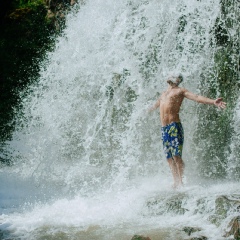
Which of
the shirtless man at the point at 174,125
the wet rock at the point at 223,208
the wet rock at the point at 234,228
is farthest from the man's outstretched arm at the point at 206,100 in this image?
the wet rock at the point at 234,228

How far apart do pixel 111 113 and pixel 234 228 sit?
188 inches

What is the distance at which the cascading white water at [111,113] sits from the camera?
252 inches

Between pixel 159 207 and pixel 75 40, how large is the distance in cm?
662

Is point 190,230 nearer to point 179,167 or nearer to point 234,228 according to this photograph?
point 234,228

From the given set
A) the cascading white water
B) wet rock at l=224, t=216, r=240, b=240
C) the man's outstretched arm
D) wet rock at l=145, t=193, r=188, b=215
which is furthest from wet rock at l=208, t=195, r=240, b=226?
the man's outstretched arm

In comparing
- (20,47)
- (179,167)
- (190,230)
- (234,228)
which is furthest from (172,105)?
(20,47)

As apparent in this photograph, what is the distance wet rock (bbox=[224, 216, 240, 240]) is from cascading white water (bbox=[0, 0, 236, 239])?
1.23 metres

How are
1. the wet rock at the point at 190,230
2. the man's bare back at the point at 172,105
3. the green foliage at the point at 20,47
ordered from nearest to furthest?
1. the wet rock at the point at 190,230
2. the man's bare back at the point at 172,105
3. the green foliage at the point at 20,47

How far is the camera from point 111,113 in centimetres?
830

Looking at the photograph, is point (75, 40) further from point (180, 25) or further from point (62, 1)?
point (62, 1)

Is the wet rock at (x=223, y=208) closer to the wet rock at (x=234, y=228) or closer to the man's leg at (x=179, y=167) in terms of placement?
the wet rock at (x=234, y=228)

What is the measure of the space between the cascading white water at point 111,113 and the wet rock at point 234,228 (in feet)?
4.03

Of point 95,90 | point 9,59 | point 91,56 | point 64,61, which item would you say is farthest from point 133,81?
point 9,59

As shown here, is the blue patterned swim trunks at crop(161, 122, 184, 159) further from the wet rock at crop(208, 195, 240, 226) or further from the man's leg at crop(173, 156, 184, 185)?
the wet rock at crop(208, 195, 240, 226)
